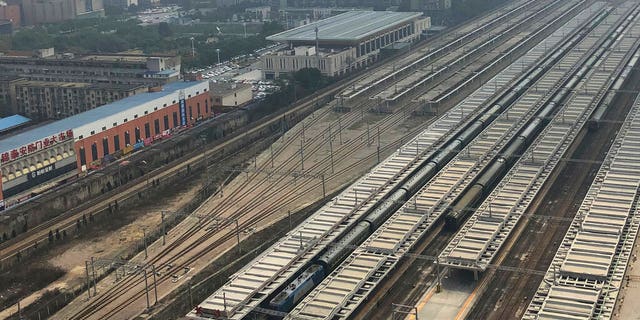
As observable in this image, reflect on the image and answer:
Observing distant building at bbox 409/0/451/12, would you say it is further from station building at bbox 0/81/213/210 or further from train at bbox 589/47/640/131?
station building at bbox 0/81/213/210

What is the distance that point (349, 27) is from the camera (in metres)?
107

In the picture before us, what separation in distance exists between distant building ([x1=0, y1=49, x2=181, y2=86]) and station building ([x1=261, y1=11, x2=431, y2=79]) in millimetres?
12789

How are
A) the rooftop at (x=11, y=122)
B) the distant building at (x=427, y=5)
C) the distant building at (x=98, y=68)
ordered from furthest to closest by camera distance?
the distant building at (x=427, y=5), the distant building at (x=98, y=68), the rooftop at (x=11, y=122)

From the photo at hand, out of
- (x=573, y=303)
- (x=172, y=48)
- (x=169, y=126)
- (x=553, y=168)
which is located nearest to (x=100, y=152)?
Answer: (x=169, y=126)

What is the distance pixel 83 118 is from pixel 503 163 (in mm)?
29580

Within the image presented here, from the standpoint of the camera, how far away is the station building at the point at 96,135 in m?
55.8

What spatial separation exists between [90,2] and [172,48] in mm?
52131

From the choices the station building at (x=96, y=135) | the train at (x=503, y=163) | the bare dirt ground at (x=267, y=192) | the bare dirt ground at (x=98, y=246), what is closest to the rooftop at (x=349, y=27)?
the bare dirt ground at (x=267, y=192)

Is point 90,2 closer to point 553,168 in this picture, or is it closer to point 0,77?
point 0,77

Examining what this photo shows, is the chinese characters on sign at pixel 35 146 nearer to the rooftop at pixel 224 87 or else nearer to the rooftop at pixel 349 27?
the rooftop at pixel 224 87

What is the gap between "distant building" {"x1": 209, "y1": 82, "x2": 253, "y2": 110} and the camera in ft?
256

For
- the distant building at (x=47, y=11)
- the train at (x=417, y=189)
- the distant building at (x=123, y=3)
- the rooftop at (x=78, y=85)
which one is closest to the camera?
the train at (x=417, y=189)

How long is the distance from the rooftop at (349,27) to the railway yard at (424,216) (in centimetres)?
1688

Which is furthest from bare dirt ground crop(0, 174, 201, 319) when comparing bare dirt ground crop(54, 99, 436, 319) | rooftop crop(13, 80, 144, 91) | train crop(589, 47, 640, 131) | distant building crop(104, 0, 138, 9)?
distant building crop(104, 0, 138, 9)
